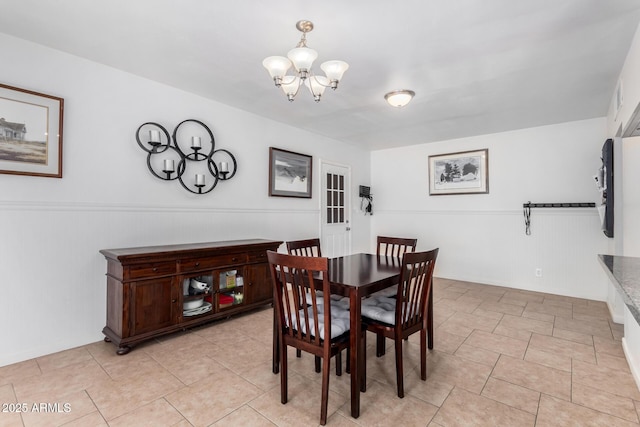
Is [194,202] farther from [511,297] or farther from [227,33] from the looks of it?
[511,297]

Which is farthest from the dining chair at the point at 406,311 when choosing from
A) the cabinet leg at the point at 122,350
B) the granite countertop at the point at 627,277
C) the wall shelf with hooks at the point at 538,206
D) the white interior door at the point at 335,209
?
the wall shelf with hooks at the point at 538,206

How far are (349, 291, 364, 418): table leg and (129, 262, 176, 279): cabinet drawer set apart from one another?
5.90ft

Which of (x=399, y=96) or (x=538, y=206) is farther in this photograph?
(x=538, y=206)

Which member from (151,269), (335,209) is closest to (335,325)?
(151,269)

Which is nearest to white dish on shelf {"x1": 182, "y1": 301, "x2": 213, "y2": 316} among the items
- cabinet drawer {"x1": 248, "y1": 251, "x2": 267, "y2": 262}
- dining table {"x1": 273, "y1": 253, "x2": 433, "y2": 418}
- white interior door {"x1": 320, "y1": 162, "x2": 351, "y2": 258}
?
cabinet drawer {"x1": 248, "y1": 251, "x2": 267, "y2": 262}

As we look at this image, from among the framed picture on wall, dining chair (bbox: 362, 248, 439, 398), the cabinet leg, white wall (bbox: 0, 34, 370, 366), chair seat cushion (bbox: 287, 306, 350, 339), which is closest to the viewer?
chair seat cushion (bbox: 287, 306, 350, 339)

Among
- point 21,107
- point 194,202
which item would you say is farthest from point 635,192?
point 21,107

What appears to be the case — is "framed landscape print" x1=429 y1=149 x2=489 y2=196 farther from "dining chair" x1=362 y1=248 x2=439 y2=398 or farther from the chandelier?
the chandelier

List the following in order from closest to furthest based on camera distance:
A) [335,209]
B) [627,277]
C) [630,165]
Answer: [627,277] → [630,165] → [335,209]

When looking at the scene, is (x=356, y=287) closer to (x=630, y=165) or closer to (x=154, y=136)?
(x=154, y=136)

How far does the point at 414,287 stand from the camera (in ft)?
6.89

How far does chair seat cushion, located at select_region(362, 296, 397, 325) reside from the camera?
6.77 feet

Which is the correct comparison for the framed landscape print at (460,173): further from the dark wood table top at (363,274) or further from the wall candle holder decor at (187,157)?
the wall candle holder decor at (187,157)

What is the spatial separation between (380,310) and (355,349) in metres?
0.43
